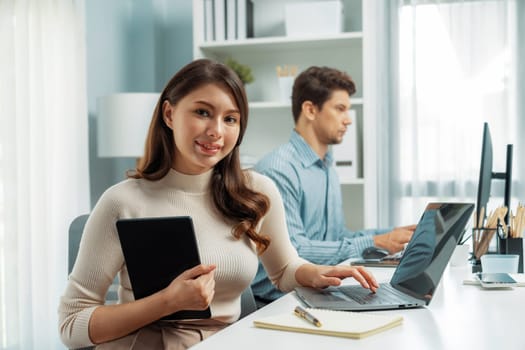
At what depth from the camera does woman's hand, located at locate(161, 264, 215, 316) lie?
123 centimetres

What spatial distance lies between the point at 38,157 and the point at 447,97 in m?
2.13

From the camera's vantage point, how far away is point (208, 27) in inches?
142

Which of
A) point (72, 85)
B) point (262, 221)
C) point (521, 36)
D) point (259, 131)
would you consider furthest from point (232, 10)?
point (262, 221)

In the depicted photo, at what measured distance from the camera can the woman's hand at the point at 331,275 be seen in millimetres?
1429

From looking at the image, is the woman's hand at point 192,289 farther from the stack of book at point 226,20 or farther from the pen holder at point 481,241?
the stack of book at point 226,20

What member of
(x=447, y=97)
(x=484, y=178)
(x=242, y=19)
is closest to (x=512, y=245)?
(x=484, y=178)

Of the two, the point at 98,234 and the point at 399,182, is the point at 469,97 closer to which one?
the point at 399,182

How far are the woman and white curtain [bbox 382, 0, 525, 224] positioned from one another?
6.70 feet

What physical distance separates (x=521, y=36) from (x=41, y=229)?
2.59 m

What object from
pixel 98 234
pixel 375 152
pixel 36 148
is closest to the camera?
Result: pixel 98 234

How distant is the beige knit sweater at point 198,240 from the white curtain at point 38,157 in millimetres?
1437

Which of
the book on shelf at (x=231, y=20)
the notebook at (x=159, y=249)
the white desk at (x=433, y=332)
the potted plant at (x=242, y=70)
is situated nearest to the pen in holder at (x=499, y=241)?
the white desk at (x=433, y=332)

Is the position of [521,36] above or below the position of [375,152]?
above

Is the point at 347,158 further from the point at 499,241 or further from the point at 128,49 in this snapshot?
the point at 499,241
